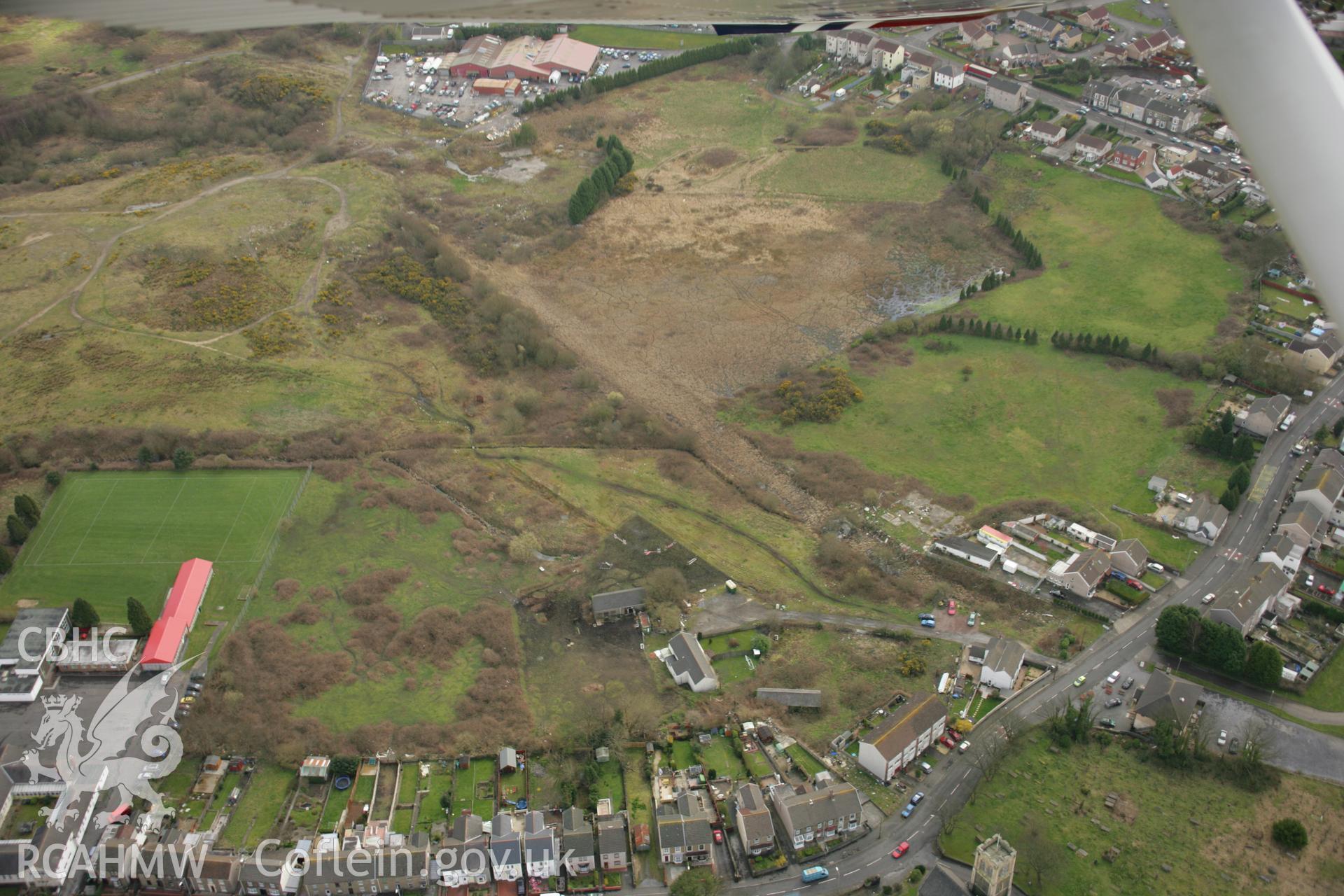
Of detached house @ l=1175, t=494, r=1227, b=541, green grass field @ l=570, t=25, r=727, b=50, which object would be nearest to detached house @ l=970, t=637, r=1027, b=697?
detached house @ l=1175, t=494, r=1227, b=541

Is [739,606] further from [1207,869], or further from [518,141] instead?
[518,141]

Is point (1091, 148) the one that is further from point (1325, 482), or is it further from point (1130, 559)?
point (1130, 559)

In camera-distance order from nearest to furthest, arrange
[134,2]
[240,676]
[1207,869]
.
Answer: [134,2] → [1207,869] → [240,676]

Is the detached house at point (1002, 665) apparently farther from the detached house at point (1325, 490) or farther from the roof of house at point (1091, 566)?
the detached house at point (1325, 490)

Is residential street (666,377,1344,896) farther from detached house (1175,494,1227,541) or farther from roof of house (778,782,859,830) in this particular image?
roof of house (778,782,859,830)

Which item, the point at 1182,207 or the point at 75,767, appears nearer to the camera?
the point at 75,767

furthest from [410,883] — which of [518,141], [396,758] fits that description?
[518,141]

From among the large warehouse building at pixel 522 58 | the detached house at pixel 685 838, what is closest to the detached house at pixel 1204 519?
the detached house at pixel 685 838
